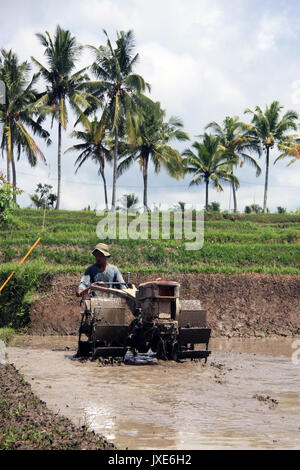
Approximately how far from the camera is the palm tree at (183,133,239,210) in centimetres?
3991

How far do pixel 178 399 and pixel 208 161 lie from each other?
33.8m

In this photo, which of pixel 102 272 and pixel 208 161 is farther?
pixel 208 161

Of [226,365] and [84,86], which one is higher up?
[84,86]

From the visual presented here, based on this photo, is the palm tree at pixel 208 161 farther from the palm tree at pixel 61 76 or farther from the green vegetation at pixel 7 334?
the green vegetation at pixel 7 334

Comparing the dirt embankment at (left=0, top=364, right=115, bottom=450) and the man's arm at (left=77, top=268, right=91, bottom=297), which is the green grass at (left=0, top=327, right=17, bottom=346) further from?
the dirt embankment at (left=0, top=364, right=115, bottom=450)

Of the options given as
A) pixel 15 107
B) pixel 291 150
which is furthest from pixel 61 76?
pixel 291 150

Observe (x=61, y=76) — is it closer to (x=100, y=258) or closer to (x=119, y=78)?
(x=119, y=78)

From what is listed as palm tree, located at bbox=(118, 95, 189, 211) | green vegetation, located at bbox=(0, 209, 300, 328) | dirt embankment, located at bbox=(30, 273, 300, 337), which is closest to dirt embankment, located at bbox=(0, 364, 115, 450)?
dirt embankment, located at bbox=(30, 273, 300, 337)

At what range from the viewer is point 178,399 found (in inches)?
287

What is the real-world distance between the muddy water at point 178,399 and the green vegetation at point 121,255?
4.89 m
